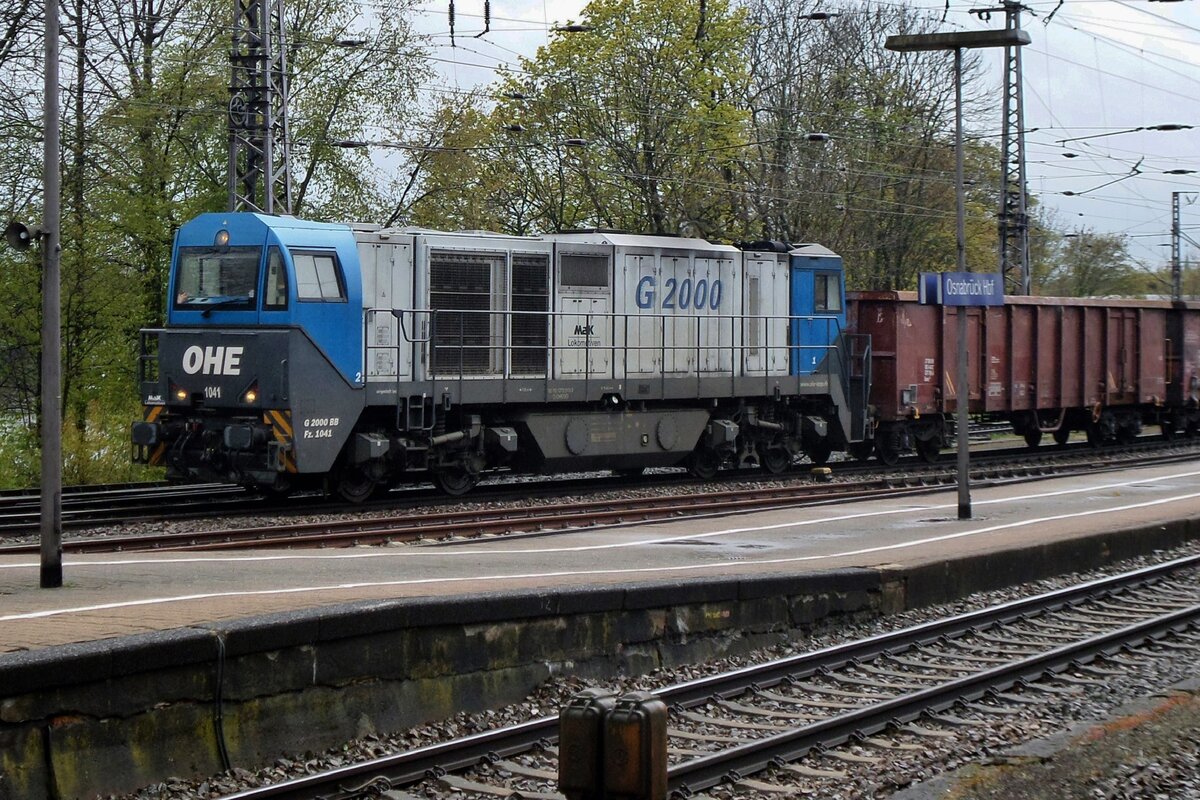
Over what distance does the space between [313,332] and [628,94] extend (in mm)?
22702

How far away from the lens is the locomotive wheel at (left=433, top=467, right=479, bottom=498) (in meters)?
19.7

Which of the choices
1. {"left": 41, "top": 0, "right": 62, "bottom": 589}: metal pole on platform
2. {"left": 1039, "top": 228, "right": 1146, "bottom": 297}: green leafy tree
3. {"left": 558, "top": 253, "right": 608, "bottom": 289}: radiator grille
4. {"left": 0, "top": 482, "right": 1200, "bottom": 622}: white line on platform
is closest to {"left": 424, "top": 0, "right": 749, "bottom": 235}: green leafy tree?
{"left": 558, "top": 253, "right": 608, "bottom": 289}: radiator grille

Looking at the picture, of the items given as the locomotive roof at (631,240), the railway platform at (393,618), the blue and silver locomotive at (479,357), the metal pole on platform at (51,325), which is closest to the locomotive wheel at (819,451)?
the blue and silver locomotive at (479,357)

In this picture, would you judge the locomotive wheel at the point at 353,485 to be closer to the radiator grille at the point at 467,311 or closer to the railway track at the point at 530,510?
the railway track at the point at 530,510

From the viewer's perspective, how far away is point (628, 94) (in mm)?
38062

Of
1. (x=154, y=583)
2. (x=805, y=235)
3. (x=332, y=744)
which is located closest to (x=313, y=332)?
(x=154, y=583)

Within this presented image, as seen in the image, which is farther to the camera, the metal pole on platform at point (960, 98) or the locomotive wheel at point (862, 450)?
the locomotive wheel at point (862, 450)

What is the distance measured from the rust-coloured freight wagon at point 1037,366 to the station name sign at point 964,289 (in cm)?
914

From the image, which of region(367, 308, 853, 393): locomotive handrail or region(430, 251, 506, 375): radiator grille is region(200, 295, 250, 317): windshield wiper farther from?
region(430, 251, 506, 375): radiator grille

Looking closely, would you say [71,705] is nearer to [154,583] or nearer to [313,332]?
[154,583]

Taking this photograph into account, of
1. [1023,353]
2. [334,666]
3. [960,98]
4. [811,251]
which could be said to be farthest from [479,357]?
[1023,353]

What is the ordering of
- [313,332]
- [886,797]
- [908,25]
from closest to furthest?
[886,797] → [313,332] → [908,25]

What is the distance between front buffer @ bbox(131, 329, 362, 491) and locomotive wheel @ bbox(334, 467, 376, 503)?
0.60 m

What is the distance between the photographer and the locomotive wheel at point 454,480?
64.5 ft
